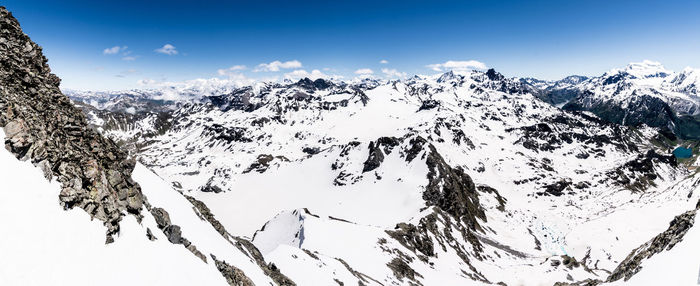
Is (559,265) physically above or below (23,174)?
below

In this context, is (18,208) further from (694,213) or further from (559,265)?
(559,265)

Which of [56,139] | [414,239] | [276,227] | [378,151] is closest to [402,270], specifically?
[414,239]

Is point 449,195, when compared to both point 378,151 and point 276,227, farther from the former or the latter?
point 276,227

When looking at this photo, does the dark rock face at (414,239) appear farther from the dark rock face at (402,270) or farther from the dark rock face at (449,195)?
the dark rock face at (449,195)

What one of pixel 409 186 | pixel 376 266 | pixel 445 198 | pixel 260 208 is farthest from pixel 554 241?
pixel 260 208

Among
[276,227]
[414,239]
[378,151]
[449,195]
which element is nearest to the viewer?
[414,239]

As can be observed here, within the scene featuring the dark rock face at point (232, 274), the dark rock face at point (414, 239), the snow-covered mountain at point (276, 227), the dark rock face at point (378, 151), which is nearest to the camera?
the snow-covered mountain at point (276, 227)

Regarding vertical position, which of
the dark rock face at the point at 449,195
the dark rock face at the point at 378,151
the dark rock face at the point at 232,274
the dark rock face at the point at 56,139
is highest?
the dark rock face at the point at 56,139

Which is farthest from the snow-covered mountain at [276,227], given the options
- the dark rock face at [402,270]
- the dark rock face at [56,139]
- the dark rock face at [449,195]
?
the dark rock face at [449,195]
